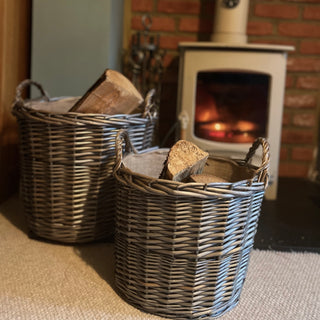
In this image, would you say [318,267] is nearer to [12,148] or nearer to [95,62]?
[95,62]

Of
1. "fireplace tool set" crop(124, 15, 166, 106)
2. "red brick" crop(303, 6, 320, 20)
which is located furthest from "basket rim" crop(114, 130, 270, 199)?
"red brick" crop(303, 6, 320, 20)

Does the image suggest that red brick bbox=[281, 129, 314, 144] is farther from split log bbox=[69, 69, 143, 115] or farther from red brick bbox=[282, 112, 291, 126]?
split log bbox=[69, 69, 143, 115]

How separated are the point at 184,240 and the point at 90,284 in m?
0.33

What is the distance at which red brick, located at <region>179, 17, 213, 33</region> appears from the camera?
7.68ft

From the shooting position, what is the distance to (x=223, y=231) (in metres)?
0.95

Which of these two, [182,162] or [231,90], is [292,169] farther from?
[182,162]

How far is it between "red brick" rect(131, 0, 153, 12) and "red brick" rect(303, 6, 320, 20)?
2.61ft

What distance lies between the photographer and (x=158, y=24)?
2.33 m

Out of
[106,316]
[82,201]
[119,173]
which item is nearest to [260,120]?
[82,201]

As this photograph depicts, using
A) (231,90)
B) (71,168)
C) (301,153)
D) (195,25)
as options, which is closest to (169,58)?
(195,25)

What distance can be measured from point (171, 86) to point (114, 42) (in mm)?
542

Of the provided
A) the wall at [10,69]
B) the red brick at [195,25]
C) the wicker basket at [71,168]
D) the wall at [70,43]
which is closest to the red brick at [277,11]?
the red brick at [195,25]

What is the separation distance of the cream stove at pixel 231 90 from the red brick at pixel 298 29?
310mm

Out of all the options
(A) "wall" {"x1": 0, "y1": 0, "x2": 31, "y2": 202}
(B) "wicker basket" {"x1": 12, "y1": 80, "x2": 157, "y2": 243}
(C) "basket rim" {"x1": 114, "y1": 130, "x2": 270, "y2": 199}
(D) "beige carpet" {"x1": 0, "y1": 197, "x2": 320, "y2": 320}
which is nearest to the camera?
(C) "basket rim" {"x1": 114, "y1": 130, "x2": 270, "y2": 199}
